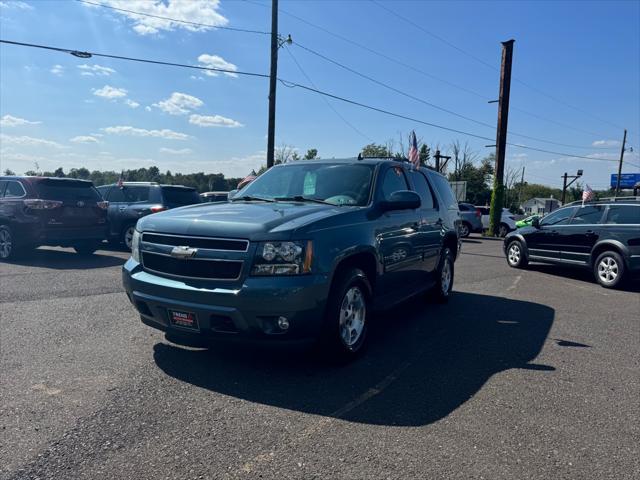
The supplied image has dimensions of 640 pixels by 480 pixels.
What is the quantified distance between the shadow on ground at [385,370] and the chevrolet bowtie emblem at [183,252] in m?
0.85

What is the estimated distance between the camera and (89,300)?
6.67 metres

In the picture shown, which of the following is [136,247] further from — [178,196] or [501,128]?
[501,128]

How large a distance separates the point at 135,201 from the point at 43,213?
2642 millimetres

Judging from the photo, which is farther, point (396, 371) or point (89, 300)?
point (89, 300)

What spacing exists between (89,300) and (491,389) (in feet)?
17.6

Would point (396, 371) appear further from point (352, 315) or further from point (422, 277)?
point (422, 277)

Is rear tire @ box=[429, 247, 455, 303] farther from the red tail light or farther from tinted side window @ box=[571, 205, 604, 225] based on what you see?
the red tail light

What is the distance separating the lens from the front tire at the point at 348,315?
403 centimetres

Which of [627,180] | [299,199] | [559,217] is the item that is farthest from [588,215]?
[627,180]

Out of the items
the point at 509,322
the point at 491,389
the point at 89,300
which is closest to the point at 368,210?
the point at 491,389

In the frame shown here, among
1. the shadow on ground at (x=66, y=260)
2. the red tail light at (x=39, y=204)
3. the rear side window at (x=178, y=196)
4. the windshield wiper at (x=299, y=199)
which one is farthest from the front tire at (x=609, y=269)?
the red tail light at (x=39, y=204)

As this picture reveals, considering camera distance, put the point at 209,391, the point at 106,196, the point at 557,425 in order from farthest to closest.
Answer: the point at 106,196 → the point at 209,391 → the point at 557,425

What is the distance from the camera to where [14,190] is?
10344mm

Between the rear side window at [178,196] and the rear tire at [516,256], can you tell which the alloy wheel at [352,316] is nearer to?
the rear tire at [516,256]
